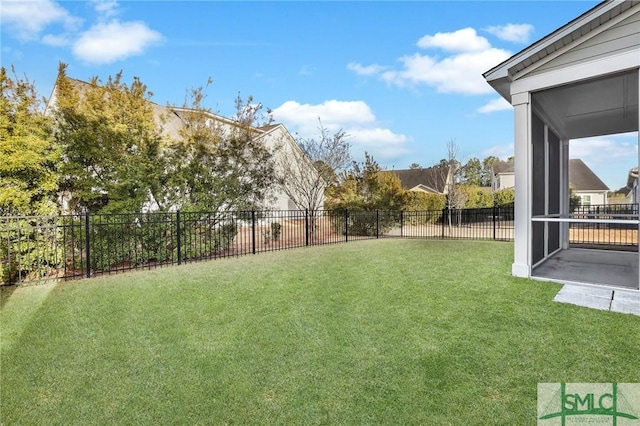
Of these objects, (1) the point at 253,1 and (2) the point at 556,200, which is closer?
(1) the point at 253,1

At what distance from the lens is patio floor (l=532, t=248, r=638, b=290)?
18.2ft

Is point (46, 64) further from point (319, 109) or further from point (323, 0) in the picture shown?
point (319, 109)

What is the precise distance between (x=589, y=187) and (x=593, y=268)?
105 ft

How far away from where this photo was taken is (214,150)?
34.7ft

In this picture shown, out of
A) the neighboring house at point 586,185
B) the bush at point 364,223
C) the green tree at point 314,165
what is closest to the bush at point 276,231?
the green tree at point 314,165

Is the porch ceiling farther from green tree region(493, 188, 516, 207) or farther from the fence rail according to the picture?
green tree region(493, 188, 516, 207)

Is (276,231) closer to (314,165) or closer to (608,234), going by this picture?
(314,165)

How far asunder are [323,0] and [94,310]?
8.13 meters

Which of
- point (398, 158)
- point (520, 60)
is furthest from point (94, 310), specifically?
point (398, 158)

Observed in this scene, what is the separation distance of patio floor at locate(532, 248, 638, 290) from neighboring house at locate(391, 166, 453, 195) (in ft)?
74.4

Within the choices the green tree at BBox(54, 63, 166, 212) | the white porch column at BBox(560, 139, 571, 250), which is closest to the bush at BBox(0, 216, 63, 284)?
the green tree at BBox(54, 63, 166, 212)

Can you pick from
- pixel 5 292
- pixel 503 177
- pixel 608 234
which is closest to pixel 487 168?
pixel 503 177

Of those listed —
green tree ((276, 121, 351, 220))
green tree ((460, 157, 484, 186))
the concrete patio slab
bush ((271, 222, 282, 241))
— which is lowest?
the concrete patio slab

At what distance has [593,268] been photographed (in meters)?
6.55
